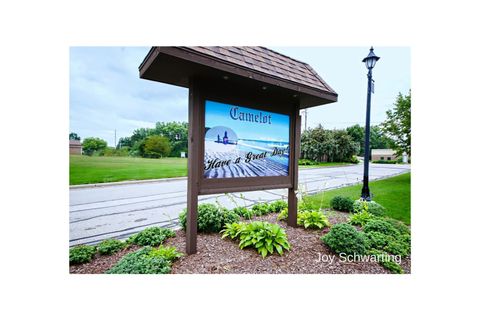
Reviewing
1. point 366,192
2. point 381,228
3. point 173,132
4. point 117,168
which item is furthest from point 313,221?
point 117,168

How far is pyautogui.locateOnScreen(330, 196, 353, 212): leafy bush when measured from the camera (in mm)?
3873

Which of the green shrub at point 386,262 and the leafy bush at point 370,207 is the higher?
the leafy bush at point 370,207

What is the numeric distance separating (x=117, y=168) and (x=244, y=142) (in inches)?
→ 113

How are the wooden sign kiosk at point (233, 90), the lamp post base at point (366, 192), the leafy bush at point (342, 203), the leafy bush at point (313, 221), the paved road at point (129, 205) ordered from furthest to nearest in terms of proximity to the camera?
the leafy bush at point (342, 203)
the lamp post base at point (366, 192)
the leafy bush at point (313, 221)
the paved road at point (129, 205)
the wooden sign kiosk at point (233, 90)

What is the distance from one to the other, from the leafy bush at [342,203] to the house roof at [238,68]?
86.4 inches

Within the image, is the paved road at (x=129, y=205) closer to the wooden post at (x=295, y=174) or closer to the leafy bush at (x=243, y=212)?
the leafy bush at (x=243, y=212)

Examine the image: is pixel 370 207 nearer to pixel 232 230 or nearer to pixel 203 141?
pixel 232 230

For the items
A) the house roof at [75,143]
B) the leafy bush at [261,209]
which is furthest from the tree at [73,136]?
the leafy bush at [261,209]

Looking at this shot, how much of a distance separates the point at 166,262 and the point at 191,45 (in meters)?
2.35

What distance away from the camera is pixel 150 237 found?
2635 millimetres

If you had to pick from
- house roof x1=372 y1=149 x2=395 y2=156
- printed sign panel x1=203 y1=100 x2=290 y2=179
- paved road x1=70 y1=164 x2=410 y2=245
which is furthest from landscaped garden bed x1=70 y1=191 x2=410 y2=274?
house roof x1=372 y1=149 x2=395 y2=156

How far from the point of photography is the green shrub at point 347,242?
88.4 inches

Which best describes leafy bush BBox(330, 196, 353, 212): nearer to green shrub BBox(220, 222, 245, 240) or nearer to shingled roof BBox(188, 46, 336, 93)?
shingled roof BBox(188, 46, 336, 93)

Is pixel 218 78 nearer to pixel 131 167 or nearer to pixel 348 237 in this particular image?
pixel 348 237
